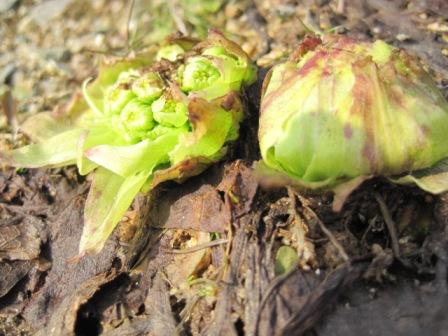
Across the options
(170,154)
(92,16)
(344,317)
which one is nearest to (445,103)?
(344,317)

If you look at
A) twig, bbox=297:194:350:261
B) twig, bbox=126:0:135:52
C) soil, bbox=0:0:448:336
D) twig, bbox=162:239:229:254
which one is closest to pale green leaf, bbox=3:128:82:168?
soil, bbox=0:0:448:336

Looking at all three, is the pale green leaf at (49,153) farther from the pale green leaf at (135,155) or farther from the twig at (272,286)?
the twig at (272,286)

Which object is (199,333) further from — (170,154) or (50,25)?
(50,25)

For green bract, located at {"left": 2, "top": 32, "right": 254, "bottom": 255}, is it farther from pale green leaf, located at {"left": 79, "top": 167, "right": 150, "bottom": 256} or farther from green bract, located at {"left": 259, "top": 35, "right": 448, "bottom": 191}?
green bract, located at {"left": 259, "top": 35, "right": 448, "bottom": 191}

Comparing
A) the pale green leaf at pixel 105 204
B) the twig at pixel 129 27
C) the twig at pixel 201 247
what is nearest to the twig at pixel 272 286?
the twig at pixel 201 247

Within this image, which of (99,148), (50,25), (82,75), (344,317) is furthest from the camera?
(50,25)

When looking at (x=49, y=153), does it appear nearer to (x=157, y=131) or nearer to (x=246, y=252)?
(x=157, y=131)
